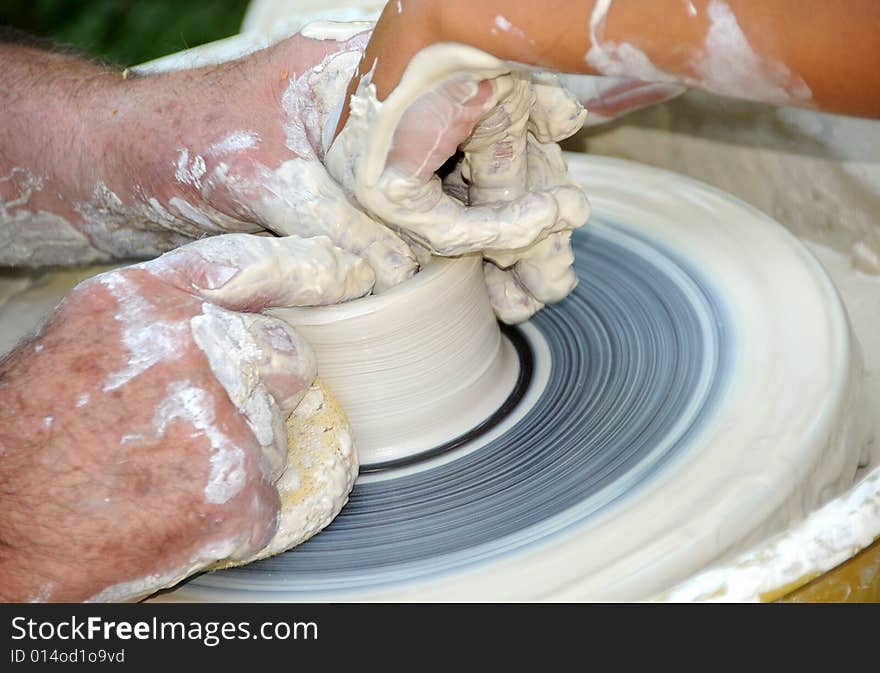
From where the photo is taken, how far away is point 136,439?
1101 millimetres

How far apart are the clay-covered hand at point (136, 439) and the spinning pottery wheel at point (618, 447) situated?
0.36 ft

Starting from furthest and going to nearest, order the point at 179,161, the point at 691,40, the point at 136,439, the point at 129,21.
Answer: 1. the point at 129,21
2. the point at 179,161
3. the point at 136,439
4. the point at 691,40

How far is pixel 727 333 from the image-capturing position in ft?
4.61

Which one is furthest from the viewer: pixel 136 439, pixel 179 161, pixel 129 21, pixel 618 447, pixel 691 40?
pixel 129 21

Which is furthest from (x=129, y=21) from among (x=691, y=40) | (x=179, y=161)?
(x=691, y=40)

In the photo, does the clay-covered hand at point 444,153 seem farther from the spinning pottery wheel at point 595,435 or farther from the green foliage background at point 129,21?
the green foliage background at point 129,21

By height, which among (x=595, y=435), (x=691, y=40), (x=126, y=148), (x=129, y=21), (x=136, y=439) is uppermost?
(x=691, y=40)

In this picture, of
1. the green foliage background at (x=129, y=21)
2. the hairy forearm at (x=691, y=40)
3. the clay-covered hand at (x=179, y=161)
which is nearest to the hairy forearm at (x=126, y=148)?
the clay-covered hand at (x=179, y=161)

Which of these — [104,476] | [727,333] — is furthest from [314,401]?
[727,333]

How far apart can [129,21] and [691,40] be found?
3139 mm

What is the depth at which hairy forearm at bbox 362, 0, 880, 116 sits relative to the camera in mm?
832

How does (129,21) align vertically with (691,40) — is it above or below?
below

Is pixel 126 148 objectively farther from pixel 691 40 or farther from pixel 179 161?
pixel 691 40
